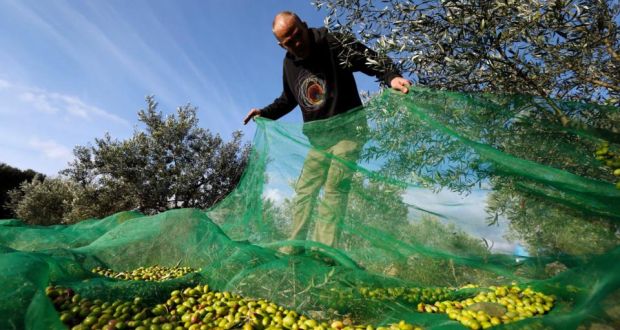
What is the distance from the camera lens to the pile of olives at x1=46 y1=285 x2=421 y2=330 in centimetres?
201

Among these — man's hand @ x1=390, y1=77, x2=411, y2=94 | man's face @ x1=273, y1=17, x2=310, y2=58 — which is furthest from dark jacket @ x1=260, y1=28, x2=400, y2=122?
man's hand @ x1=390, y1=77, x2=411, y2=94

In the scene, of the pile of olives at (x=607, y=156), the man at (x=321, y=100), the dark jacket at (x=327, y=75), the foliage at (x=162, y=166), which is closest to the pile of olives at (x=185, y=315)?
the man at (x=321, y=100)

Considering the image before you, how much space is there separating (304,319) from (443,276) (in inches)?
41.7

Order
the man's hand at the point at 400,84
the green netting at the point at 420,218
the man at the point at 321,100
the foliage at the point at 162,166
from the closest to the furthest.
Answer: the green netting at the point at 420,218, the man at the point at 321,100, the man's hand at the point at 400,84, the foliage at the point at 162,166

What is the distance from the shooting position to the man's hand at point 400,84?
3.16m

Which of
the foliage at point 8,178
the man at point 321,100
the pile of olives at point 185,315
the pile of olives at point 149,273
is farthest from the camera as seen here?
the foliage at point 8,178

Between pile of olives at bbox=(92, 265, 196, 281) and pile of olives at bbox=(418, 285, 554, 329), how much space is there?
227 centimetres

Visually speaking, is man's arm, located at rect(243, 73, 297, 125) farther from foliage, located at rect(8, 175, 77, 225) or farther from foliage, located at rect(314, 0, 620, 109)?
foliage, located at rect(8, 175, 77, 225)

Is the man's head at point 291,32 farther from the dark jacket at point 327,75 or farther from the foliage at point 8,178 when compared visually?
the foliage at point 8,178

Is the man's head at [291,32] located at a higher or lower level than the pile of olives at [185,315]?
higher

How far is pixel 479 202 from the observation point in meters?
2.47

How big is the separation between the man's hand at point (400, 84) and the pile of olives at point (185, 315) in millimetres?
1999

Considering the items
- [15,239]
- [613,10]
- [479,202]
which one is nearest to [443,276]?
[479,202]

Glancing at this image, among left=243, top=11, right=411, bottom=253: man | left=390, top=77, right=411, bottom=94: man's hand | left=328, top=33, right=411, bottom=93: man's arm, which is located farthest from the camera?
left=328, top=33, right=411, bottom=93: man's arm
